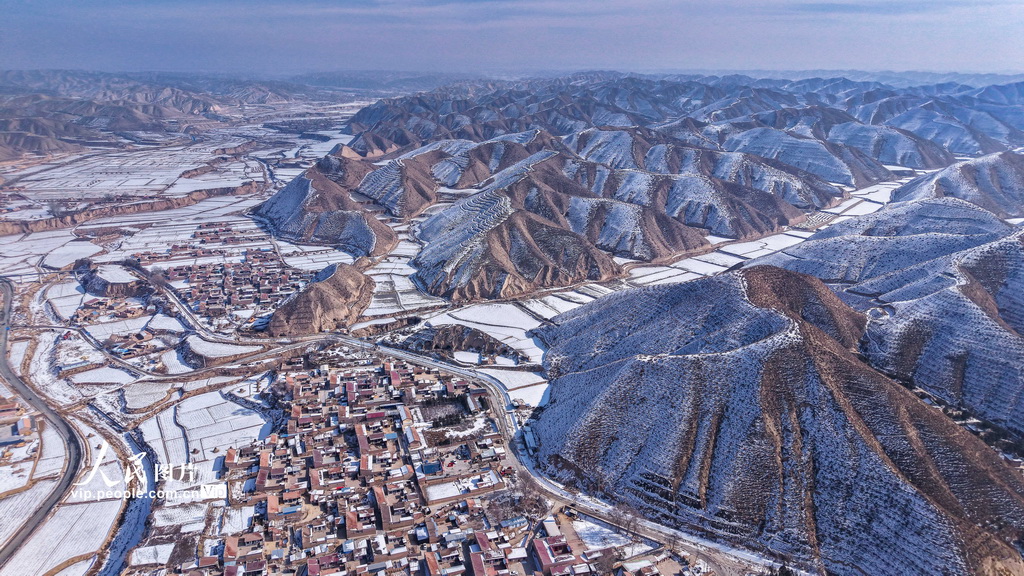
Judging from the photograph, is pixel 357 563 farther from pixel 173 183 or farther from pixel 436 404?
pixel 173 183

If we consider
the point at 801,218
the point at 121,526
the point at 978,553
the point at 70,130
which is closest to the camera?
the point at 978,553

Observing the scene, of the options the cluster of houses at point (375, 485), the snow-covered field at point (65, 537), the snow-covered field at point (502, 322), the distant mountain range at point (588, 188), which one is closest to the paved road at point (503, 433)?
the snow-covered field at point (65, 537)

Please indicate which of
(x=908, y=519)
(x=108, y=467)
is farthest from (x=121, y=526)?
(x=908, y=519)

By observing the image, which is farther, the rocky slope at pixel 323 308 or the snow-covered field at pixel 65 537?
the rocky slope at pixel 323 308

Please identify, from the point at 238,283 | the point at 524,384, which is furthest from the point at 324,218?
the point at 524,384

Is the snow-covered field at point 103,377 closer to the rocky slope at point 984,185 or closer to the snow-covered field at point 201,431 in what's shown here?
the snow-covered field at point 201,431

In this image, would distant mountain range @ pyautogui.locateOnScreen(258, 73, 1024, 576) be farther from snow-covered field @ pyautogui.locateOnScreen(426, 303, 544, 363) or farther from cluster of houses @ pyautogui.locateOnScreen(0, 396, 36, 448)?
cluster of houses @ pyautogui.locateOnScreen(0, 396, 36, 448)
